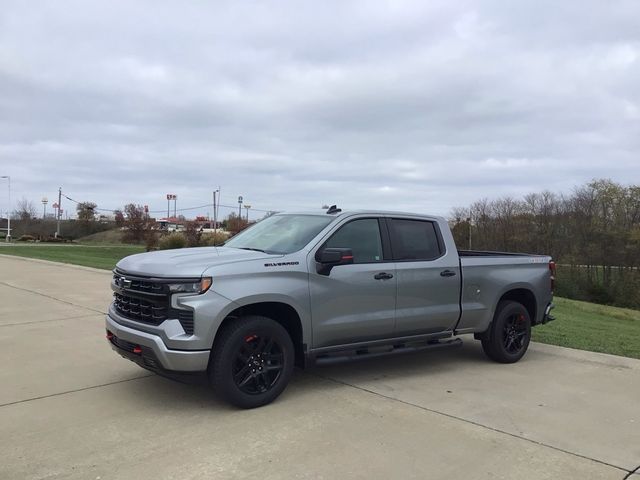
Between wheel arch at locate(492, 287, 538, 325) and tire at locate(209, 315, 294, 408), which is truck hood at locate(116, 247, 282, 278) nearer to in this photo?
tire at locate(209, 315, 294, 408)

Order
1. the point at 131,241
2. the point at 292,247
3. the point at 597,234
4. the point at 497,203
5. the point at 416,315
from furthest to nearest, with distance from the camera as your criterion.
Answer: the point at 131,241, the point at 497,203, the point at 597,234, the point at 416,315, the point at 292,247

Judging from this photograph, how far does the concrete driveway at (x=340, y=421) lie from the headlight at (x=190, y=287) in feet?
3.52

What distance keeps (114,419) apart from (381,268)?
2920 millimetres

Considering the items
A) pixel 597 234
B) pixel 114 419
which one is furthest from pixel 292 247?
pixel 597 234

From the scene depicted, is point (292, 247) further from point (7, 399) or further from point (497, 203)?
point (497, 203)

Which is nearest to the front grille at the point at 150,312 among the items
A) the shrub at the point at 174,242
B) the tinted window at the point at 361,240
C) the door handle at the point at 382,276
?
the tinted window at the point at 361,240

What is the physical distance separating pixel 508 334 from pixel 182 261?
13.8 feet

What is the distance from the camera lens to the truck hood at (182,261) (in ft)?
15.7

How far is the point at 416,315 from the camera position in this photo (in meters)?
6.07

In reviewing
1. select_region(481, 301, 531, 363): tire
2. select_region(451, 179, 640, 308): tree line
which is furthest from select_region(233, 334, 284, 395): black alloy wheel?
select_region(451, 179, 640, 308): tree line

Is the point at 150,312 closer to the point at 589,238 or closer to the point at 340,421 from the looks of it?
the point at 340,421

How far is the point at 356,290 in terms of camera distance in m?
5.59

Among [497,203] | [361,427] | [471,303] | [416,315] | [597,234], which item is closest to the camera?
[361,427]

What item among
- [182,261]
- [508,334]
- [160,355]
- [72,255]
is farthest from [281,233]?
[72,255]
